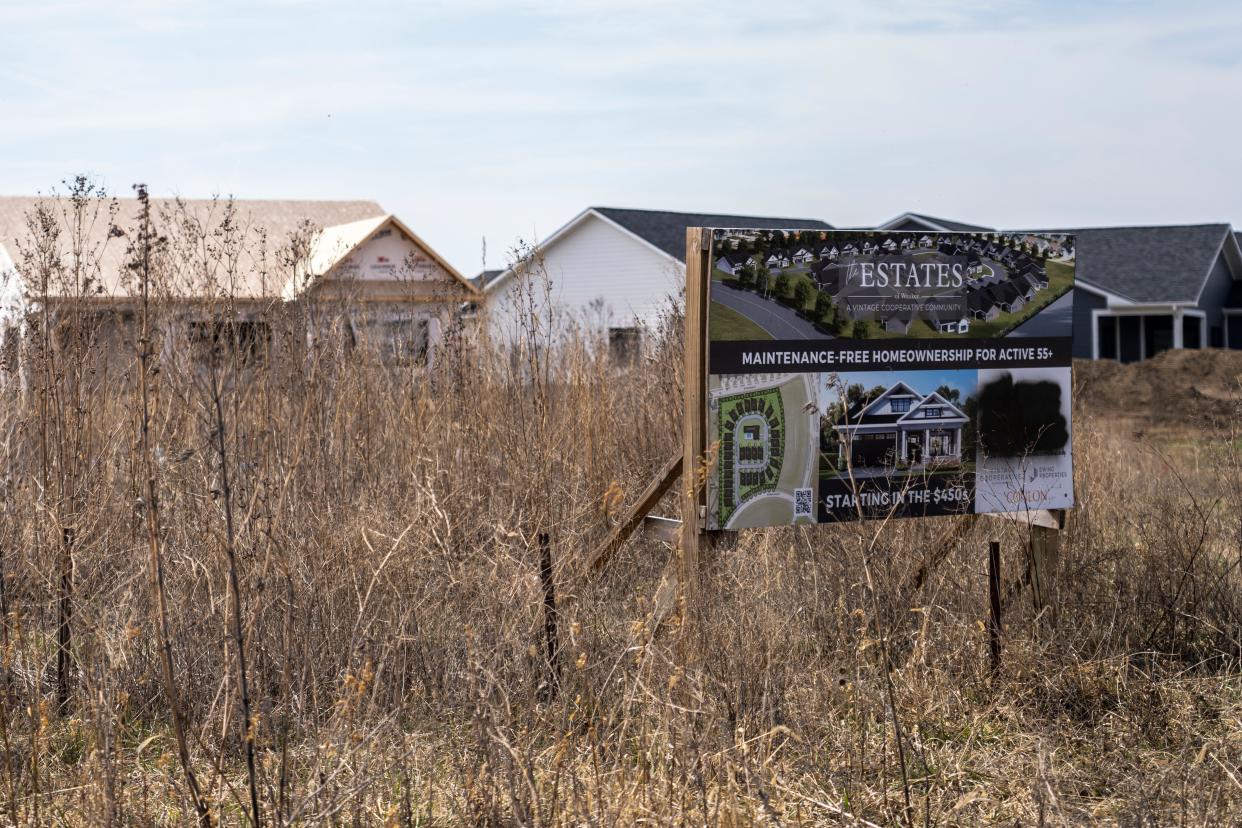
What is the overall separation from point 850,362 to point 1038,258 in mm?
1185

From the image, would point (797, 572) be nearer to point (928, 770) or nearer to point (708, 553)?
point (708, 553)

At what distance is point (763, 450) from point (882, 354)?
0.71 metres

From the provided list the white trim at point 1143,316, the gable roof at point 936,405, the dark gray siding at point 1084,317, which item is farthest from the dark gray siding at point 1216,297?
the gable roof at point 936,405

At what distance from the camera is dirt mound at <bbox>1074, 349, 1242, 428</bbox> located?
971 inches

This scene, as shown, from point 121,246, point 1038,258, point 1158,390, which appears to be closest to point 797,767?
point 1038,258

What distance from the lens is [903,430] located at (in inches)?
214

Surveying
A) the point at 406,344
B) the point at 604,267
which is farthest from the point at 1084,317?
the point at 406,344

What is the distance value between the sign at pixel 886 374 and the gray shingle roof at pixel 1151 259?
3093 cm

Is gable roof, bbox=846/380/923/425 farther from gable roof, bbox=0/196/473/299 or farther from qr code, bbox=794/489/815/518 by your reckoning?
gable roof, bbox=0/196/473/299

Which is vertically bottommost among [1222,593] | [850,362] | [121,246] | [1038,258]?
[1222,593]

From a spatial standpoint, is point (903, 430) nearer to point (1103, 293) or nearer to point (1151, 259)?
point (1103, 293)

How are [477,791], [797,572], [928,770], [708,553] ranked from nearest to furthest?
[477,791]
[928,770]
[708,553]
[797,572]

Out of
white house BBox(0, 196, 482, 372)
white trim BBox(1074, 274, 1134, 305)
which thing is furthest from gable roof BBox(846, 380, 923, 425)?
white trim BBox(1074, 274, 1134, 305)

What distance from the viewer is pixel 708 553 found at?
202 inches
